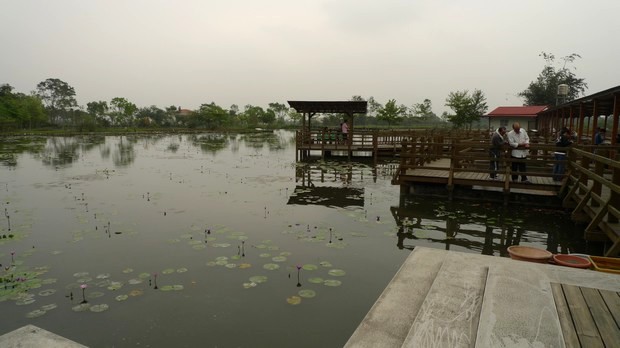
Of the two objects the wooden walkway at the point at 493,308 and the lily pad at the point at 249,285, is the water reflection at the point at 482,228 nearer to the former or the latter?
the lily pad at the point at 249,285

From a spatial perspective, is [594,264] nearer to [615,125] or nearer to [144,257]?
[144,257]

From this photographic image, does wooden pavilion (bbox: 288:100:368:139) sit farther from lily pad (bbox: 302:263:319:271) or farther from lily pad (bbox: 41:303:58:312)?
lily pad (bbox: 41:303:58:312)

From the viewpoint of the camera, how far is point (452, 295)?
3496mm

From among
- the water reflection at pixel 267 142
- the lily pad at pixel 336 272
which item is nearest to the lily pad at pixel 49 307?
the lily pad at pixel 336 272

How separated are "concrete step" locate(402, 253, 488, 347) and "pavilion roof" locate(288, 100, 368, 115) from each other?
67.0 feet

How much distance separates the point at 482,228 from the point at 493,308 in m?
5.96

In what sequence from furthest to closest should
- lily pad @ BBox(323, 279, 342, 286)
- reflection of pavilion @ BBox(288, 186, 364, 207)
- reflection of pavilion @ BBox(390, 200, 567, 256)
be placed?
reflection of pavilion @ BBox(288, 186, 364, 207)
reflection of pavilion @ BBox(390, 200, 567, 256)
lily pad @ BBox(323, 279, 342, 286)

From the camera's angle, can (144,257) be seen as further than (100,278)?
Yes

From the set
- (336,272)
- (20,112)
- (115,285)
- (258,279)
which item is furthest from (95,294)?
(20,112)

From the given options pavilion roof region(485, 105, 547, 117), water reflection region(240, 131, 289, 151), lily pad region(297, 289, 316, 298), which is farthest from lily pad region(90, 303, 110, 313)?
pavilion roof region(485, 105, 547, 117)

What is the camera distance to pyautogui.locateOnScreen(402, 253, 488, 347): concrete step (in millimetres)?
2820

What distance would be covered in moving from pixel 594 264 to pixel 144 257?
6861 millimetres

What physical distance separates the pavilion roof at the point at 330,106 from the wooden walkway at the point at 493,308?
67.0ft

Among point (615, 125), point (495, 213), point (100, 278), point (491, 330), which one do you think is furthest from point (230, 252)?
point (615, 125)
